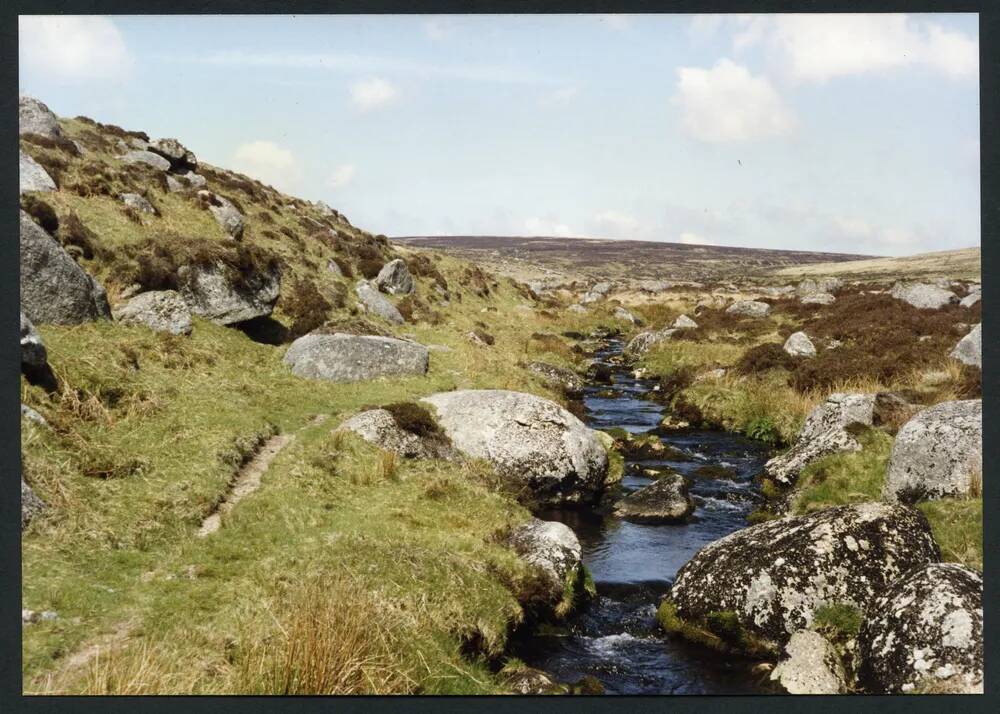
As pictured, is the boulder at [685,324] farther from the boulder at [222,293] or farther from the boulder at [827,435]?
the boulder at [222,293]

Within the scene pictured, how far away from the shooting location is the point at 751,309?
54031 millimetres

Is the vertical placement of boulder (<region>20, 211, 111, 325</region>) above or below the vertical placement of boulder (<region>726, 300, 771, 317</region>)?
below

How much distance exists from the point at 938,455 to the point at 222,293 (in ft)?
79.0

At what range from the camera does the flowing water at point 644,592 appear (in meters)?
11.1

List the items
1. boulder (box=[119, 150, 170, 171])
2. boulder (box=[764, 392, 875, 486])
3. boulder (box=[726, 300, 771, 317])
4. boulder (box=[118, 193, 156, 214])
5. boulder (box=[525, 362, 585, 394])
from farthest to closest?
boulder (box=[726, 300, 771, 317]), boulder (box=[119, 150, 170, 171]), boulder (box=[525, 362, 585, 394]), boulder (box=[118, 193, 156, 214]), boulder (box=[764, 392, 875, 486])

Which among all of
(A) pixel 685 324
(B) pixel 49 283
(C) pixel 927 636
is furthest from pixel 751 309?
(B) pixel 49 283

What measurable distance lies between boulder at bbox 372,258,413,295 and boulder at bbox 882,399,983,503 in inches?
1309

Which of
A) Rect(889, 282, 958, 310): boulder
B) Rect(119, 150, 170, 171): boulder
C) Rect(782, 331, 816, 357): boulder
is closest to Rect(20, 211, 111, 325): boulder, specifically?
Rect(119, 150, 170, 171): boulder

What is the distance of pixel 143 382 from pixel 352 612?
11.2 metres

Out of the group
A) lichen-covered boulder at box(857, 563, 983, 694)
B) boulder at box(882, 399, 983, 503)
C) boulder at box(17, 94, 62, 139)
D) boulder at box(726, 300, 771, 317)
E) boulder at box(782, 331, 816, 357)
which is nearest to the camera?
lichen-covered boulder at box(857, 563, 983, 694)

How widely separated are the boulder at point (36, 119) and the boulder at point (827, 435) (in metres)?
38.5

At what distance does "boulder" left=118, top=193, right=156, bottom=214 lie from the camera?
30.4 m

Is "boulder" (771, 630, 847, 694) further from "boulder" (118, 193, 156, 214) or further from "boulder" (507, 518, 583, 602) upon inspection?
"boulder" (118, 193, 156, 214)

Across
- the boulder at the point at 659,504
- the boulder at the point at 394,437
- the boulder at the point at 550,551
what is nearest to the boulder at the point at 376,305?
the boulder at the point at 394,437
